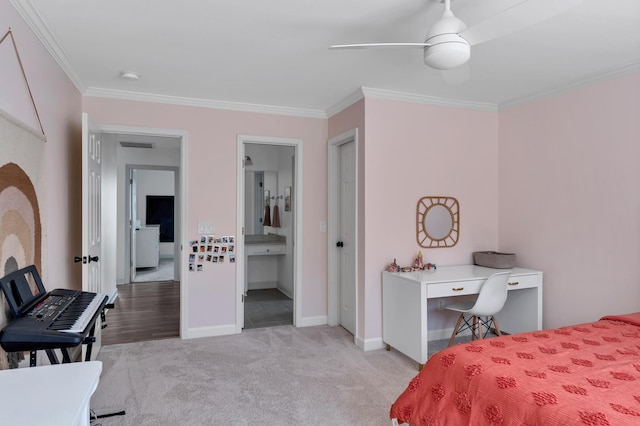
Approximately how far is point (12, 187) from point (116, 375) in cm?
177

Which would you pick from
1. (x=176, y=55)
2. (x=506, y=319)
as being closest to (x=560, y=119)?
(x=506, y=319)

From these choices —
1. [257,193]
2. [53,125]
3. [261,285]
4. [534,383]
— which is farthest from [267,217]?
[534,383]

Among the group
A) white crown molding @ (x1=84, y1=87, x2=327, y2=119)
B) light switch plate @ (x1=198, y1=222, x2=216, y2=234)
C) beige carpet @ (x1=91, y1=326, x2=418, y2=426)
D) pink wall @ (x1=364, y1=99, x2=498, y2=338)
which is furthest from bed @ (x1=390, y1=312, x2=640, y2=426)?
white crown molding @ (x1=84, y1=87, x2=327, y2=119)

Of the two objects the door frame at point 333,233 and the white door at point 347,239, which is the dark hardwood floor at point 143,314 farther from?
the white door at point 347,239

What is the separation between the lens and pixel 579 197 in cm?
341

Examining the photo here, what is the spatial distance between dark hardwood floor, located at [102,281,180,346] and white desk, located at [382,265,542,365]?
2.16 meters

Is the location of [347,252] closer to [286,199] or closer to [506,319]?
[506,319]

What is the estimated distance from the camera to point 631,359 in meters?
1.91

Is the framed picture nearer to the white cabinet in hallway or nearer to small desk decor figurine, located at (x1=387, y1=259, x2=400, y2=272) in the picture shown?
small desk decor figurine, located at (x1=387, y1=259, x2=400, y2=272)

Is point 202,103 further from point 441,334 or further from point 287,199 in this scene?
point 441,334

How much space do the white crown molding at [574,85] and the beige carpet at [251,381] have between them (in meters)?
2.65

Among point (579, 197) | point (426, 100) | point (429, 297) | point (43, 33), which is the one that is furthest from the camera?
point (426, 100)

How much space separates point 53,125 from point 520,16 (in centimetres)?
286

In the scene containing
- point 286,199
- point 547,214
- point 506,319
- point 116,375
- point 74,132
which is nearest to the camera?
point 116,375
